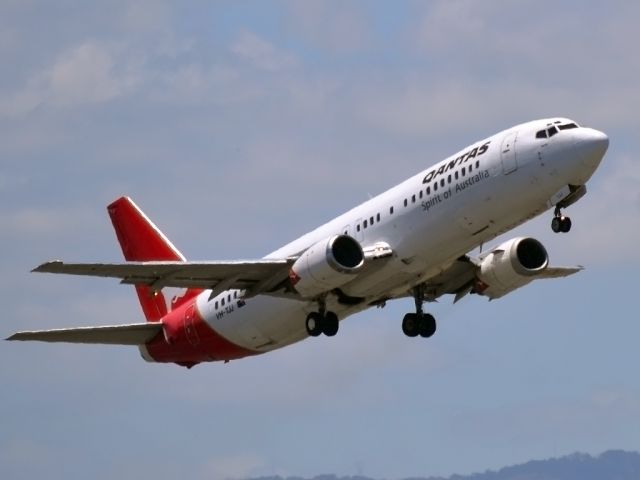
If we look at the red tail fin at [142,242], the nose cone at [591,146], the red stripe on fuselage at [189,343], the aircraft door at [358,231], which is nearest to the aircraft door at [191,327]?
the red stripe on fuselage at [189,343]

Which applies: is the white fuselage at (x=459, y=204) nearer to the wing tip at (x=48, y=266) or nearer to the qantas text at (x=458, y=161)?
the qantas text at (x=458, y=161)

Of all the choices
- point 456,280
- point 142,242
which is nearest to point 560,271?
point 456,280

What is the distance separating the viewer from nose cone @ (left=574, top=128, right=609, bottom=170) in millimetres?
51000

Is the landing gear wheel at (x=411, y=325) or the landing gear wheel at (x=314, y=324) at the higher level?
the landing gear wheel at (x=411, y=325)

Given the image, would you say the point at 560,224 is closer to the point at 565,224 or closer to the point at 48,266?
the point at 565,224

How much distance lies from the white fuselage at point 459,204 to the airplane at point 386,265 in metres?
0.04

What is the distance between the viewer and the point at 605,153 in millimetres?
51375

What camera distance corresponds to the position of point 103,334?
63.5 metres

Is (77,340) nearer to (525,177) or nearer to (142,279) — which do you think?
(142,279)

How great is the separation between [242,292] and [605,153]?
1533 cm

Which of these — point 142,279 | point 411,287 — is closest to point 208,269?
point 142,279

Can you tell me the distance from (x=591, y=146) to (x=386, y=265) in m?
8.05

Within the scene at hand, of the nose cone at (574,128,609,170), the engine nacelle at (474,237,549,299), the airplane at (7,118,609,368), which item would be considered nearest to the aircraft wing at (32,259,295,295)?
the airplane at (7,118,609,368)

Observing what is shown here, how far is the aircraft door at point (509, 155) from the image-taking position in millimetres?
51562
